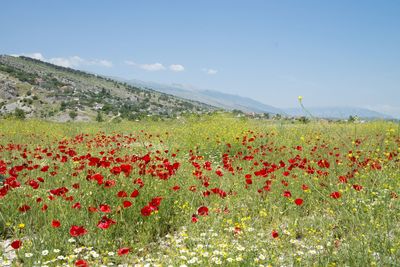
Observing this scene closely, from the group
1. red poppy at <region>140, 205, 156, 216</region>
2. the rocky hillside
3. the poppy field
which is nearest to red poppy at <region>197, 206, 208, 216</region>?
the poppy field

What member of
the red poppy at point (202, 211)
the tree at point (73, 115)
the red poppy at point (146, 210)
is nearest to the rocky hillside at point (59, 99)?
the tree at point (73, 115)

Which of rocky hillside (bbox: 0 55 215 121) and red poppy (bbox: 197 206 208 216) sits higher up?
red poppy (bbox: 197 206 208 216)

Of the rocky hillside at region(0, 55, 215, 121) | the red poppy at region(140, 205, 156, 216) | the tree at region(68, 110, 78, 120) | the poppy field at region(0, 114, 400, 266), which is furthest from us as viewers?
the rocky hillside at region(0, 55, 215, 121)

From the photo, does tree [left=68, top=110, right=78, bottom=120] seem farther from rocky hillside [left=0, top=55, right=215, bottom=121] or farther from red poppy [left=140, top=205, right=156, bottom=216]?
red poppy [left=140, top=205, right=156, bottom=216]

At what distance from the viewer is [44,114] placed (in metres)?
55.3

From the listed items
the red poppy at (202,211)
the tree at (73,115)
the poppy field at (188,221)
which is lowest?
the tree at (73,115)

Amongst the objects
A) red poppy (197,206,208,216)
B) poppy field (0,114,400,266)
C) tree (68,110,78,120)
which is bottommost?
tree (68,110,78,120)

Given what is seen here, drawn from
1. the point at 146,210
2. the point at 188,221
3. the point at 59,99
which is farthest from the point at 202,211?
the point at 59,99

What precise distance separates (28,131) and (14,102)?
4854cm

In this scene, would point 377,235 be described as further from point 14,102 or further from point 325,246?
point 14,102

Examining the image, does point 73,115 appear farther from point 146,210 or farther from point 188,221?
point 146,210

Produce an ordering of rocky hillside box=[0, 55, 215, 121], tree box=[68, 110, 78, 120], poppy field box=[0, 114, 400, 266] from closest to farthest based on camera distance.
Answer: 1. poppy field box=[0, 114, 400, 266]
2. tree box=[68, 110, 78, 120]
3. rocky hillside box=[0, 55, 215, 121]

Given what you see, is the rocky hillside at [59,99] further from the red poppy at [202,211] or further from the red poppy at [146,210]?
the red poppy at [202,211]

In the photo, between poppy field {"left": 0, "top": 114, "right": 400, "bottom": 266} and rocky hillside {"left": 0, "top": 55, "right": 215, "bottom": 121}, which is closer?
poppy field {"left": 0, "top": 114, "right": 400, "bottom": 266}
